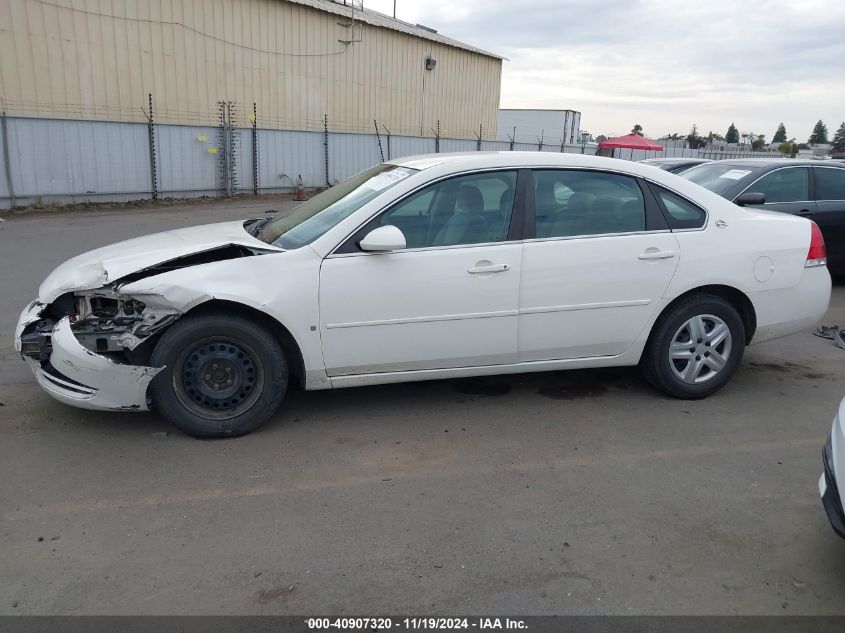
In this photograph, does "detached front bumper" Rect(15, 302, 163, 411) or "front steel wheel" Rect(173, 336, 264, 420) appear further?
"front steel wheel" Rect(173, 336, 264, 420)

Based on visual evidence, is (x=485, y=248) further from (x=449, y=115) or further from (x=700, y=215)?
(x=449, y=115)

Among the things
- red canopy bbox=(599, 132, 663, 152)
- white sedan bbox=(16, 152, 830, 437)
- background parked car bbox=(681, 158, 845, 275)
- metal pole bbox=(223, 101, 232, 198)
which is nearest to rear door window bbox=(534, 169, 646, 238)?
white sedan bbox=(16, 152, 830, 437)

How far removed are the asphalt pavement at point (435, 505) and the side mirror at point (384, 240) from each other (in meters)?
1.13

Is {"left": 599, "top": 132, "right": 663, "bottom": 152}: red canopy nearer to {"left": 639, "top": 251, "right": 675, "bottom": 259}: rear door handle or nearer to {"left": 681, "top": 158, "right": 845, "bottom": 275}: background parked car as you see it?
{"left": 681, "top": 158, "right": 845, "bottom": 275}: background parked car

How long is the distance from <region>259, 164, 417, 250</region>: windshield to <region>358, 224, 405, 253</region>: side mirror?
309mm

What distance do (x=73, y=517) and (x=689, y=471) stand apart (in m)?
3.14

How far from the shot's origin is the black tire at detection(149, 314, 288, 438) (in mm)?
3809

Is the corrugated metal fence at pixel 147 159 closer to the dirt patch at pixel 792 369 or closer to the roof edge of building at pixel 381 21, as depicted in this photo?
the roof edge of building at pixel 381 21

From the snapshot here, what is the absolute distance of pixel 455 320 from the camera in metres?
4.10

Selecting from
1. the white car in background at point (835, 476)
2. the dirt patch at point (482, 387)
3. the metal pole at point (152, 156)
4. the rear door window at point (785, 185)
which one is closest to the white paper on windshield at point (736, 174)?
the rear door window at point (785, 185)

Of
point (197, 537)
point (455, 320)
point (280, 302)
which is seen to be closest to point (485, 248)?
point (455, 320)

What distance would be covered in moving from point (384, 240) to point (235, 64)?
56.5 ft

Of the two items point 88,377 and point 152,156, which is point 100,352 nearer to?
point 88,377

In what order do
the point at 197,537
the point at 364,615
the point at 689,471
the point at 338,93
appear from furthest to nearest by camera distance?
the point at 338,93 < the point at 689,471 < the point at 197,537 < the point at 364,615
